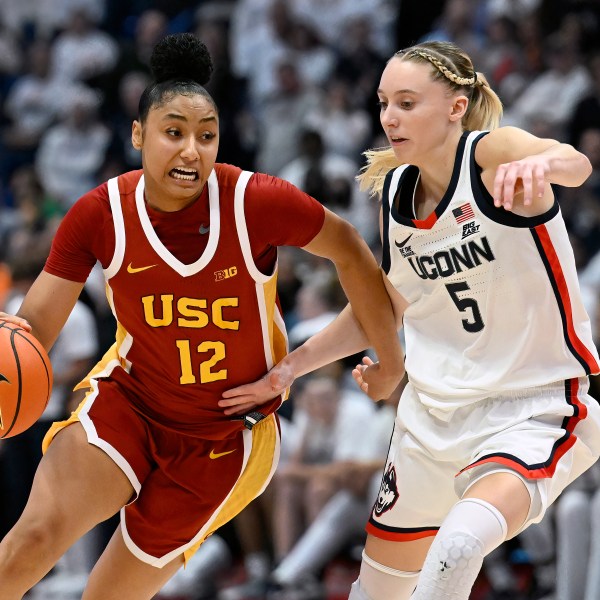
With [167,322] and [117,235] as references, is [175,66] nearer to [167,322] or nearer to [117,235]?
[117,235]

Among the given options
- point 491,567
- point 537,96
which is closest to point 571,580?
point 491,567

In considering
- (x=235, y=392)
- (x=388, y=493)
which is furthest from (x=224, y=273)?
(x=388, y=493)

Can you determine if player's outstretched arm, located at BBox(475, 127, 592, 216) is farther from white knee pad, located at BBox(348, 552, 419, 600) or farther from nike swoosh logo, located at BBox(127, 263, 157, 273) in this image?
white knee pad, located at BBox(348, 552, 419, 600)

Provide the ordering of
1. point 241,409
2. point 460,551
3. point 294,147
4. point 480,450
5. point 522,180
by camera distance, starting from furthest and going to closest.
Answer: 1. point 294,147
2. point 241,409
3. point 480,450
4. point 522,180
5. point 460,551

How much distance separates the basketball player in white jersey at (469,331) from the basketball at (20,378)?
710 mm

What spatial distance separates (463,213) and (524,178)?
1.29 ft

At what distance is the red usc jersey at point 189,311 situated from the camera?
406 cm

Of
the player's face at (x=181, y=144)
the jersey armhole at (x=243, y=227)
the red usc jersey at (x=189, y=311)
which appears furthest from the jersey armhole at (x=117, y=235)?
the jersey armhole at (x=243, y=227)

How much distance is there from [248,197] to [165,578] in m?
1.45

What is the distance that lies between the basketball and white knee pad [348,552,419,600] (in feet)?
4.35

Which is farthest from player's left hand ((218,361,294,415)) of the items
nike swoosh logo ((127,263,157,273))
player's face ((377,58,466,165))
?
player's face ((377,58,466,165))

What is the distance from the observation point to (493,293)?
3869 millimetres

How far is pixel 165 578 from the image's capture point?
4.31m

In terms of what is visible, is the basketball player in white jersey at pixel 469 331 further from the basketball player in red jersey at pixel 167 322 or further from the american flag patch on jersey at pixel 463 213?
the basketball player in red jersey at pixel 167 322
